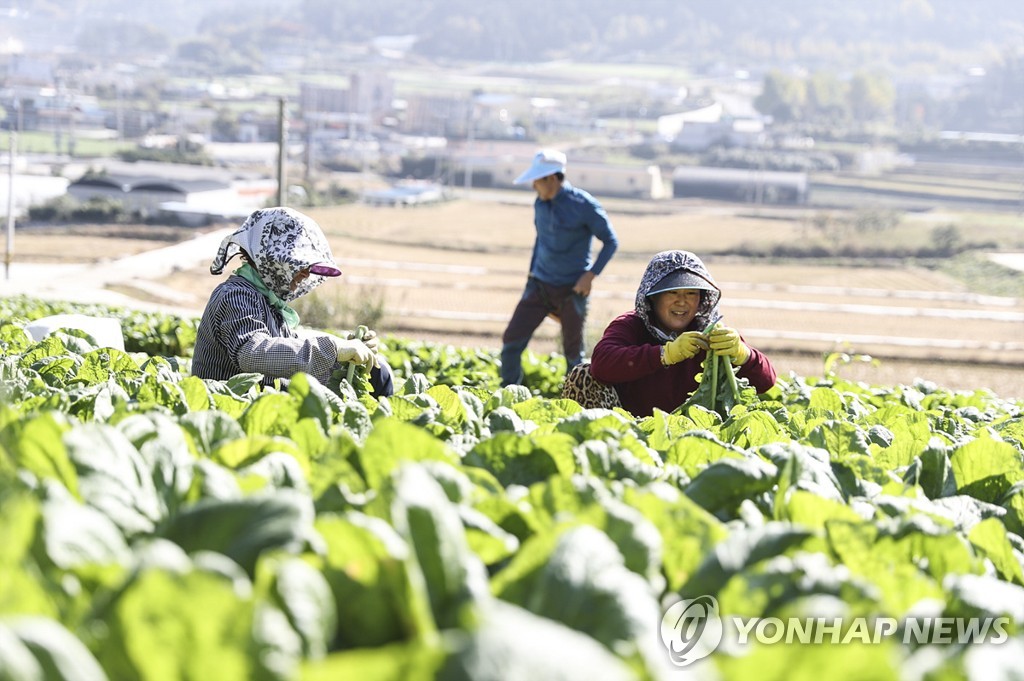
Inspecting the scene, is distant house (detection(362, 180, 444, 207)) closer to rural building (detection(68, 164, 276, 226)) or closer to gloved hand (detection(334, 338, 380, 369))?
rural building (detection(68, 164, 276, 226))

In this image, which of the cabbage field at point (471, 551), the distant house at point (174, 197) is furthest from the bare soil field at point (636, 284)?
the cabbage field at point (471, 551)

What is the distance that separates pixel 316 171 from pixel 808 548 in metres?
98.8

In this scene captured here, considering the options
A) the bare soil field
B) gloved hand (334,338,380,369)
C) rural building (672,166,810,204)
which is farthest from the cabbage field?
rural building (672,166,810,204)

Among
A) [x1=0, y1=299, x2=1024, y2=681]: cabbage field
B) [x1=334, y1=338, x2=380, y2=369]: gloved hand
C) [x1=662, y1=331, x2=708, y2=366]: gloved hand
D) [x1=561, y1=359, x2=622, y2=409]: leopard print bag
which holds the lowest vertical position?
[x1=561, y1=359, x2=622, y2=409]: leopard print bag

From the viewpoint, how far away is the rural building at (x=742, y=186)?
3546 inches

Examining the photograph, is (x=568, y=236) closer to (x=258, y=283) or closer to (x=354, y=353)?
(x=258, y=283)

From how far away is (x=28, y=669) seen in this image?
3.58 feet

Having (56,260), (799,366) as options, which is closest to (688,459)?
(799,366)

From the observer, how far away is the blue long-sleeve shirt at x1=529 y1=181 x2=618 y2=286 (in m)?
8.20

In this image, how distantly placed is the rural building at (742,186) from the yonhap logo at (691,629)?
294 feet

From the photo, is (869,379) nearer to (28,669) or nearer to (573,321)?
(573,321)

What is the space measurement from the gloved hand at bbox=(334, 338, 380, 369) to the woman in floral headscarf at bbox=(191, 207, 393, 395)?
12mm

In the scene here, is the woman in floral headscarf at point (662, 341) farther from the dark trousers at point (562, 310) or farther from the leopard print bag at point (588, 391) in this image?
the dark trousers at point (562, 310)

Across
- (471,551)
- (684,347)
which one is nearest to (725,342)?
(684,347)
